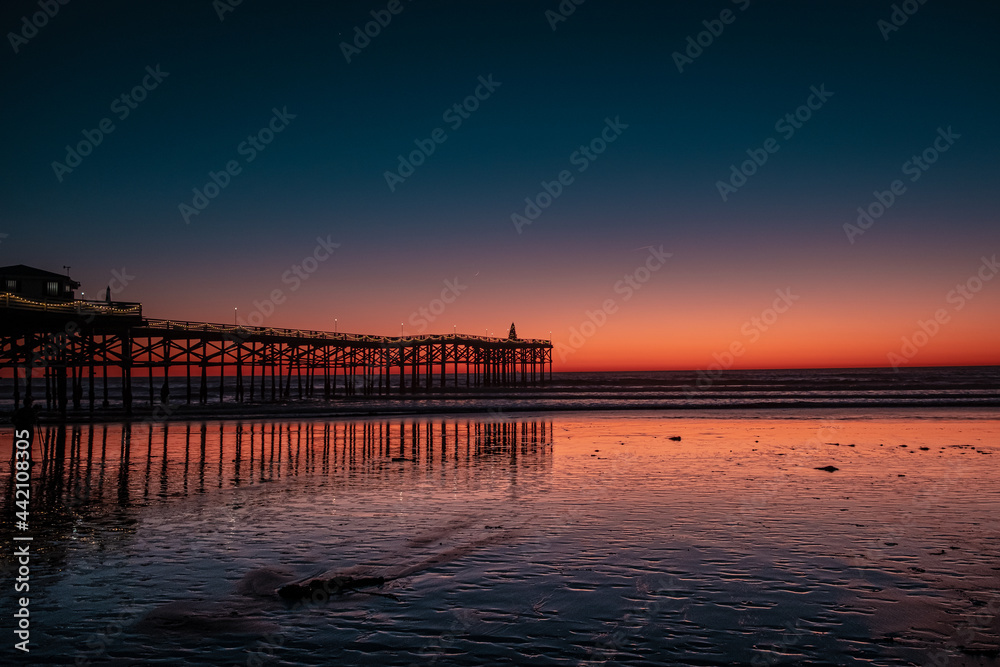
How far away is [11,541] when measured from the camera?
997 centimetres

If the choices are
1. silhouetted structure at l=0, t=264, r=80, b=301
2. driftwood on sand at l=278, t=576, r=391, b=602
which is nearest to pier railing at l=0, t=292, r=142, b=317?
silhouetted structure at l=0, t=264, r=80, b=301

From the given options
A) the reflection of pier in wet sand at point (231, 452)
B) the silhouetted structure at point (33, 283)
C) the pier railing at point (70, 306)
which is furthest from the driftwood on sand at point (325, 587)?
the silhouetted structure at point (33, 283)

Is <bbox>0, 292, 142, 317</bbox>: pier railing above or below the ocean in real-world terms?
above

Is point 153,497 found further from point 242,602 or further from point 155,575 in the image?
point 242,602

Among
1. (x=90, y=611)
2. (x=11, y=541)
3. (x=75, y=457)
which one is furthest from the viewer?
(x=75, y=457)

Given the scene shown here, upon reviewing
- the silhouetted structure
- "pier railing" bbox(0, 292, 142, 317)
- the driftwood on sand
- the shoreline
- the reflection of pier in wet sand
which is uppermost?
the silhouetted structure

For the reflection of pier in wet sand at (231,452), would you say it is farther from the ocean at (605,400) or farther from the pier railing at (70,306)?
the ocean at (605,400)

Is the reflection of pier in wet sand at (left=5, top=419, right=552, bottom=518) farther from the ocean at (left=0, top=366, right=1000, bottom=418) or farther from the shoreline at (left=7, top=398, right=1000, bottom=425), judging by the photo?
the ocean at (left=0, top=366, right=1000, bottom=418)

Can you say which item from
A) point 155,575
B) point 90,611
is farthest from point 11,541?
point 90,611

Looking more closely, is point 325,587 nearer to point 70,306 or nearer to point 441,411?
point 70,306

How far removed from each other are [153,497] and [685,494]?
1010 centimetres

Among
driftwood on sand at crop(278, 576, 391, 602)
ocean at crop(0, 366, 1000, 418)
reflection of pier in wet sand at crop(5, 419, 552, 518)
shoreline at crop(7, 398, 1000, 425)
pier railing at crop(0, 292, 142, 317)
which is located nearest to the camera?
driftwood on sand at crop(278, 576, 391, 602)

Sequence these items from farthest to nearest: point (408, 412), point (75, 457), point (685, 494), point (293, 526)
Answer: point (408, 412) → point (75, 457) → point (685, 494) → point (293, 526)

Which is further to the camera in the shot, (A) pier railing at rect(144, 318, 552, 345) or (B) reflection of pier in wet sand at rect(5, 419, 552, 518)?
(A) pier railing at rect(144, 318, 552, 345)
